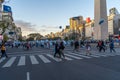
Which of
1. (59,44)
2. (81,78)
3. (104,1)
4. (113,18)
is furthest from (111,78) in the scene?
(113,18)

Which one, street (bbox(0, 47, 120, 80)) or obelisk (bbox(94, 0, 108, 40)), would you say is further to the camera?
obelisk (bbox(94, 0, 108, 40))

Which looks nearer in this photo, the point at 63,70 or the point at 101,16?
the point at 63,70

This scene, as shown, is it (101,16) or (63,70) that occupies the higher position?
(101,16)

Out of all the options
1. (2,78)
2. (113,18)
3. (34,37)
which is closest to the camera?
(2,78)

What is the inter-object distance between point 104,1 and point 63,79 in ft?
207

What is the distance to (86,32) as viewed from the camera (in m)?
199

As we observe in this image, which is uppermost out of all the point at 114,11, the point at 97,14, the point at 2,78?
the point at 114,11

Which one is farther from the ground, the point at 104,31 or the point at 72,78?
the point at 104,31

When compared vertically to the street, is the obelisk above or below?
above

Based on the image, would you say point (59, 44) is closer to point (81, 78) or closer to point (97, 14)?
point (81, 78)

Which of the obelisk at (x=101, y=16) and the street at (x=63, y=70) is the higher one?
the obelisk at (x=101, y=16)

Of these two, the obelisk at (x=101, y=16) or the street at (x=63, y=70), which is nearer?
the street at (x=63, y=70)

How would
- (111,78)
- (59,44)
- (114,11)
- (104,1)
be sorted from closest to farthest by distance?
(111,78), (59,44), (104,1), (114,11)

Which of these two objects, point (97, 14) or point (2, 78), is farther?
point (97, 14)
